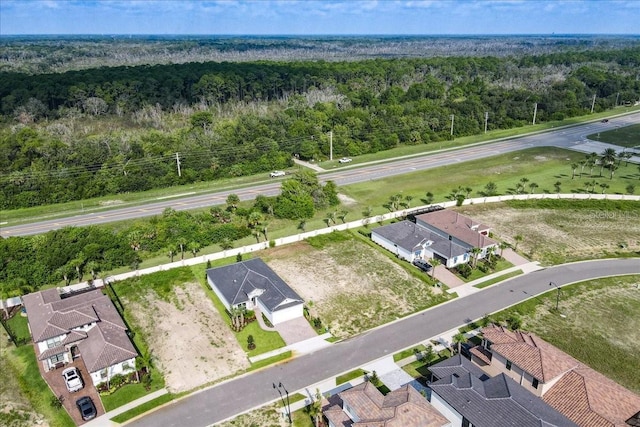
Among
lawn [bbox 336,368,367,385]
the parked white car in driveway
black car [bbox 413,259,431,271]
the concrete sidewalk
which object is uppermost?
the parked white car in driveway

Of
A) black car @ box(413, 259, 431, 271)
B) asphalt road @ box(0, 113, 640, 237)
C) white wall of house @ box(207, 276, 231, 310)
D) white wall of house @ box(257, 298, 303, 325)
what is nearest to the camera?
white wall of house @ box(257, 298, 303, 325)

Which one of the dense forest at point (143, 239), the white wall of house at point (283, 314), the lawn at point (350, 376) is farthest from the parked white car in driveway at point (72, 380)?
the lawn at point (350, 376)

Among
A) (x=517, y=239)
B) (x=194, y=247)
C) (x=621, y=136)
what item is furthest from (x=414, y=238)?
(x=621, y=136)

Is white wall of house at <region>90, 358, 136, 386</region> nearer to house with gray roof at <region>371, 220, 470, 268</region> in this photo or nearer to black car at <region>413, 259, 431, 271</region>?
black car at <region>413, 259, 431, 271</region>

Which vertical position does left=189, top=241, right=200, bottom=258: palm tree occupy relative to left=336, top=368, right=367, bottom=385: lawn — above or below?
above

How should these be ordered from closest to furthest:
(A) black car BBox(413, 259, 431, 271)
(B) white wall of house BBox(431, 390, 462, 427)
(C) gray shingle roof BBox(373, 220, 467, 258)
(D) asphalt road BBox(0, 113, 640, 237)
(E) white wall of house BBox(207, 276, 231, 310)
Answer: (B) white wall of house BBox(431, 390, 462, 427) → (E) white wall of house BBox(207, 276, 231, 310) → (A) black car BBox(413, 259, 431, 271) → (C) gray shingle roof BBox(373, 220, 467, 258) → (D) asphalt road BBox(0, 113, 640, 237)

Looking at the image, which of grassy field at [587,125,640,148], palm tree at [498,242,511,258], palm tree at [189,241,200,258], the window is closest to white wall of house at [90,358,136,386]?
the window

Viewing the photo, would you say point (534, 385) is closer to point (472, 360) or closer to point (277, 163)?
point (472, 360)

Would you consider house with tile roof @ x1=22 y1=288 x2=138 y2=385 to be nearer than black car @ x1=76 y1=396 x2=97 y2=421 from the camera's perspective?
No
